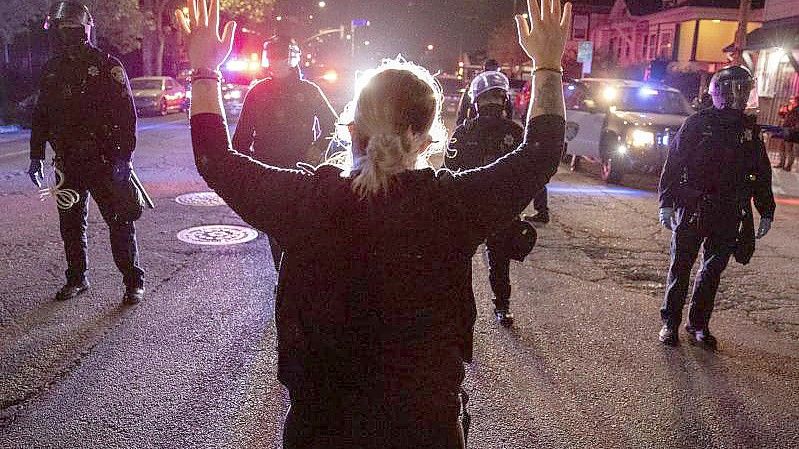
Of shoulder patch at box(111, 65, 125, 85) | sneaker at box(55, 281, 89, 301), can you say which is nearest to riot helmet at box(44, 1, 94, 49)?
shoulder patch at box(111, 65, 125, 85)

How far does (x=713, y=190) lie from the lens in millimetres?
4844

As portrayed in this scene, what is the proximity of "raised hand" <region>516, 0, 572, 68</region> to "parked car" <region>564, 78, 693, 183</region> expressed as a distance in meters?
11.4

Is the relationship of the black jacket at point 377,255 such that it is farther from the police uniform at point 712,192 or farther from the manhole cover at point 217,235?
the manhole cover at point 217,235

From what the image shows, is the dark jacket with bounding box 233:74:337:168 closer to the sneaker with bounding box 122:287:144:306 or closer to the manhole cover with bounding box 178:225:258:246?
the sneaker with bounding box 122:287:144:306

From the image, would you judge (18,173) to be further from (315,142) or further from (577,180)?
(577,180)

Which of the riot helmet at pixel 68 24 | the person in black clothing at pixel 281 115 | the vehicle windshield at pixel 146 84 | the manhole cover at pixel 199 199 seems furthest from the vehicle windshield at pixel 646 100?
the vehicle windshield at pixel 146 84

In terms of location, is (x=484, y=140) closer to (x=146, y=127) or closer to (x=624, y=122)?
(x=624, y=122)

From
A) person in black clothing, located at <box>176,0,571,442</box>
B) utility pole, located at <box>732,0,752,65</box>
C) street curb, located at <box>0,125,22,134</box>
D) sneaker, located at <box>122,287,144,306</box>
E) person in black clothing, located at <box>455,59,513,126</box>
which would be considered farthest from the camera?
street curb, located at <box>0,125,22,134</box>

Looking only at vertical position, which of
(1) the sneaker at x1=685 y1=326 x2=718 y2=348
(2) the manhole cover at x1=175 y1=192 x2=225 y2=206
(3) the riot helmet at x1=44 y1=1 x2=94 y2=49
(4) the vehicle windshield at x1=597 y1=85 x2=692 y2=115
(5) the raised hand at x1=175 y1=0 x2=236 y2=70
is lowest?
(1) the sneaker at x1=685 y1=326 x2=718 y2=348

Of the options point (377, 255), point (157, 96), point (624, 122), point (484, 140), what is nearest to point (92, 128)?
point (484, 140)

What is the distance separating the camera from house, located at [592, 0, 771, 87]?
37.9 meters

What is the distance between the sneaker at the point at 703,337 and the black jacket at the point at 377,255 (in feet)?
12.9

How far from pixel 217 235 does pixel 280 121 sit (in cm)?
308

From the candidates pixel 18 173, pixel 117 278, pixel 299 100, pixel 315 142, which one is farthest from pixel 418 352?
pixel 18 173
